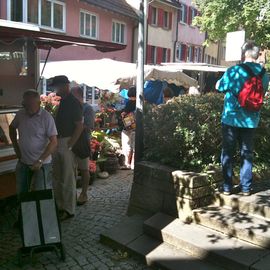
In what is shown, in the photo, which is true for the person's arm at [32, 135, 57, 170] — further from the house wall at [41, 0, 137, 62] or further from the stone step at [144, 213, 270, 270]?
the house wall at [41, 0, 137, 62]

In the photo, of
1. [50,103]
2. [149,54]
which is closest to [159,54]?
[149,54]

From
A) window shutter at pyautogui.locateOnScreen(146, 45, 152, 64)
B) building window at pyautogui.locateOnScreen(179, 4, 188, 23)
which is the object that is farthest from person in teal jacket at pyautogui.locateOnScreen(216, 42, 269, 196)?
building window at pyautogui.locateOnScreen(179, 4, 188, 23)

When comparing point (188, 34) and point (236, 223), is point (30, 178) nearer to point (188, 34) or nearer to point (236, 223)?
point (236, 223)

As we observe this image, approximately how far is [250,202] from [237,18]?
571 inches

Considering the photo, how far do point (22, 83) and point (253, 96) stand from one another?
3877 millimetres

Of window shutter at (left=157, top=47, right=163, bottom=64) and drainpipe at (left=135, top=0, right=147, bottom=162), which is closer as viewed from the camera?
drainpipe at (left=135, top=0, right=147, bottom=162)

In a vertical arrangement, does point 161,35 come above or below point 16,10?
above

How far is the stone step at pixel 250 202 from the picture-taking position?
14.7 ft

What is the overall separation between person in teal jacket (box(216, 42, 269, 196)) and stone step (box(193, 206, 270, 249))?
0.29 m

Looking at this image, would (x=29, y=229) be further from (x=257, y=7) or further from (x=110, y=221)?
(x=257, y=7)

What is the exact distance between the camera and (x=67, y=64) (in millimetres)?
12469

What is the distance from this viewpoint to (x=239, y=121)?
4648 mm

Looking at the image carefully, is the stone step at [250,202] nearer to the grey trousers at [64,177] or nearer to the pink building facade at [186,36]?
the grey trousers at [64,177]

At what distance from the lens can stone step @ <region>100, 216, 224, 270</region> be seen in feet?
13.7
